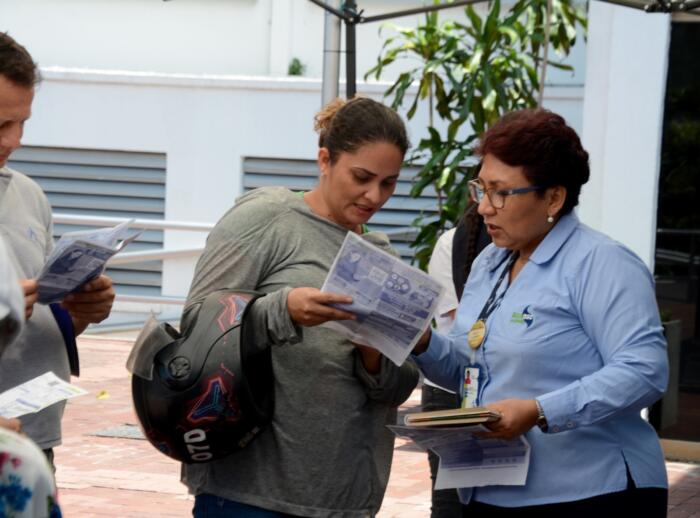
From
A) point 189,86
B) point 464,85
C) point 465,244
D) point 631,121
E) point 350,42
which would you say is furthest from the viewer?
point 189,86

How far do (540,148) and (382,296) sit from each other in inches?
24.5

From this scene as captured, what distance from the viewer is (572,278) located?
3.45m

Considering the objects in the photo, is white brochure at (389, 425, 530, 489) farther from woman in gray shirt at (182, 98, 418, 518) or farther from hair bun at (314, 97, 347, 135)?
hair bun at (314, 97, 347, 135)

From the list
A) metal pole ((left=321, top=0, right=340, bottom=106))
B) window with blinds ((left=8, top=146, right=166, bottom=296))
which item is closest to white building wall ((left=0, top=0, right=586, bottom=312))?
window with blinds ((left=8, top=146, right=166, bottom=296))

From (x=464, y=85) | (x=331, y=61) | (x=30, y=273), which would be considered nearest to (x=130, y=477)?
(x=331, y=61)

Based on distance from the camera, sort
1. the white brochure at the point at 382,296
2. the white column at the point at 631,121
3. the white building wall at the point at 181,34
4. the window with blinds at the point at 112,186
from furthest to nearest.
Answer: the white building wall at the point at 181,34 < the window with blinds at the point at 112,186 < the white column at the point at 631,121 < the white brochure at the point at 382,296

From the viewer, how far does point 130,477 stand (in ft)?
27.6

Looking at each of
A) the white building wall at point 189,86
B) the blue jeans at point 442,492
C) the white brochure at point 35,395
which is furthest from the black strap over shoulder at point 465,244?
the white building wall at point 189,86

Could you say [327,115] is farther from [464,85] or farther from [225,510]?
[464,85]

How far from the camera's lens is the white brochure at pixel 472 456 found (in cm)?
342

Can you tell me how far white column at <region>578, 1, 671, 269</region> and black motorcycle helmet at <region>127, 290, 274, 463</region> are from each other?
654cm

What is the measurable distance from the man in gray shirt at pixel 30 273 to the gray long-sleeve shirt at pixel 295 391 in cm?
45

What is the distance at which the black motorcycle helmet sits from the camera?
131 inches

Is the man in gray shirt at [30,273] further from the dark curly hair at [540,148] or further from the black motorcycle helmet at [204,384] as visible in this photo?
the dark curly hair at [540,148]
